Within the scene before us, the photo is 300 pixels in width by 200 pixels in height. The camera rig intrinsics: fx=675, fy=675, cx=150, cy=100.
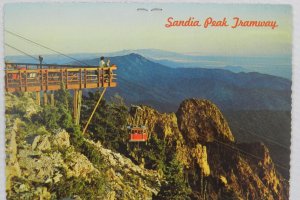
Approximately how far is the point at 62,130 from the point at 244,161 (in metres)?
1.89

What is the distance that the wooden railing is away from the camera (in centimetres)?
659

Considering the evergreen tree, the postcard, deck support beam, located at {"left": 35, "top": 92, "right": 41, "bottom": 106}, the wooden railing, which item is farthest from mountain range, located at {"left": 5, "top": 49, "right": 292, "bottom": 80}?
the evergreen tree

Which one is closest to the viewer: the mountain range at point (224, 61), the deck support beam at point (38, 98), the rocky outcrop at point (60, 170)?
the rocky outcrop at point (60, 170)

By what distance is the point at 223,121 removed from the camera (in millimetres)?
6922

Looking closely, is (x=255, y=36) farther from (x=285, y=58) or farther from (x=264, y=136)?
(x=264, y=136)

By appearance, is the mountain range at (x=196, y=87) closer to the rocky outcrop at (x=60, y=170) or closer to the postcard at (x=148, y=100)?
the postcard at (x=148, y=100)

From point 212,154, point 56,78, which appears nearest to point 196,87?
point 212,154

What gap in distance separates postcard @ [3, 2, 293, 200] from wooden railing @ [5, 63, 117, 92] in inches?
0.4

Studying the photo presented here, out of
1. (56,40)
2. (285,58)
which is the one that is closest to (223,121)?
(285,58)

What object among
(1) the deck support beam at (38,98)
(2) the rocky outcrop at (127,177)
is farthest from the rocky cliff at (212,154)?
(1) the deck support beam at (38,98)

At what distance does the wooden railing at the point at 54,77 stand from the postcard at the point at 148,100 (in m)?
0.01

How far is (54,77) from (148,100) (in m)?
0.97

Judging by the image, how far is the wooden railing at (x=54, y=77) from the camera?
6590 mm

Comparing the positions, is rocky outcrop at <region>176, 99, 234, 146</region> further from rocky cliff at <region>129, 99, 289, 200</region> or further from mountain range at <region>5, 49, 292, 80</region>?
mountain range at <region>5, 49, 292, 80</region>
